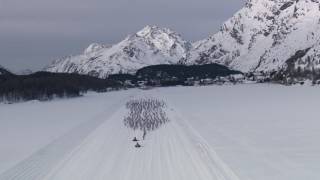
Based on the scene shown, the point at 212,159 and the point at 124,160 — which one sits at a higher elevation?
the point at 212,159

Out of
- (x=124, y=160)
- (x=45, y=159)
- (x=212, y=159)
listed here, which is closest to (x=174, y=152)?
(x=124, y=160)

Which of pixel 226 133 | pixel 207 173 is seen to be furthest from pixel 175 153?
pixel 226 133

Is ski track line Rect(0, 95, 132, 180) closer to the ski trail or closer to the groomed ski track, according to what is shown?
the groomed ski track

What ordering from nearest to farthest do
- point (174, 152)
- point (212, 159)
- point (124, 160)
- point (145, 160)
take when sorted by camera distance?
point (212, 159)
point (145, 160)
point (124, 160)
point (174, 152)

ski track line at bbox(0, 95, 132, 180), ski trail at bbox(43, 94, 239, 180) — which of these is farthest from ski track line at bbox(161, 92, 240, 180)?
ski track line at bbox(0, 95, 132, 180)

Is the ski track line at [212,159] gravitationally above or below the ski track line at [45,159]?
above

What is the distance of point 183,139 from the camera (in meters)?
29.1

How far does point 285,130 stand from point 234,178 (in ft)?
46.2

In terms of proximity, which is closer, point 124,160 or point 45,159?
Result: point 124,160

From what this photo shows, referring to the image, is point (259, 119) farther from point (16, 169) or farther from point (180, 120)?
point (16, 169)

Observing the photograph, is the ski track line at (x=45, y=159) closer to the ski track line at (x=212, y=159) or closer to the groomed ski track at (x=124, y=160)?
the groomed ski track at (x=124, y=160)

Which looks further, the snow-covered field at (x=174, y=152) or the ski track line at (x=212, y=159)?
the snow-covered field at (x=174, y=152)

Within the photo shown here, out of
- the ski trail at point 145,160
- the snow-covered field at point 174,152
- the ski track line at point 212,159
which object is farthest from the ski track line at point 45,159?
the ski track line at point 212,159

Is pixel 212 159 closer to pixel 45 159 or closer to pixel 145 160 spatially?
pixel 145 160
